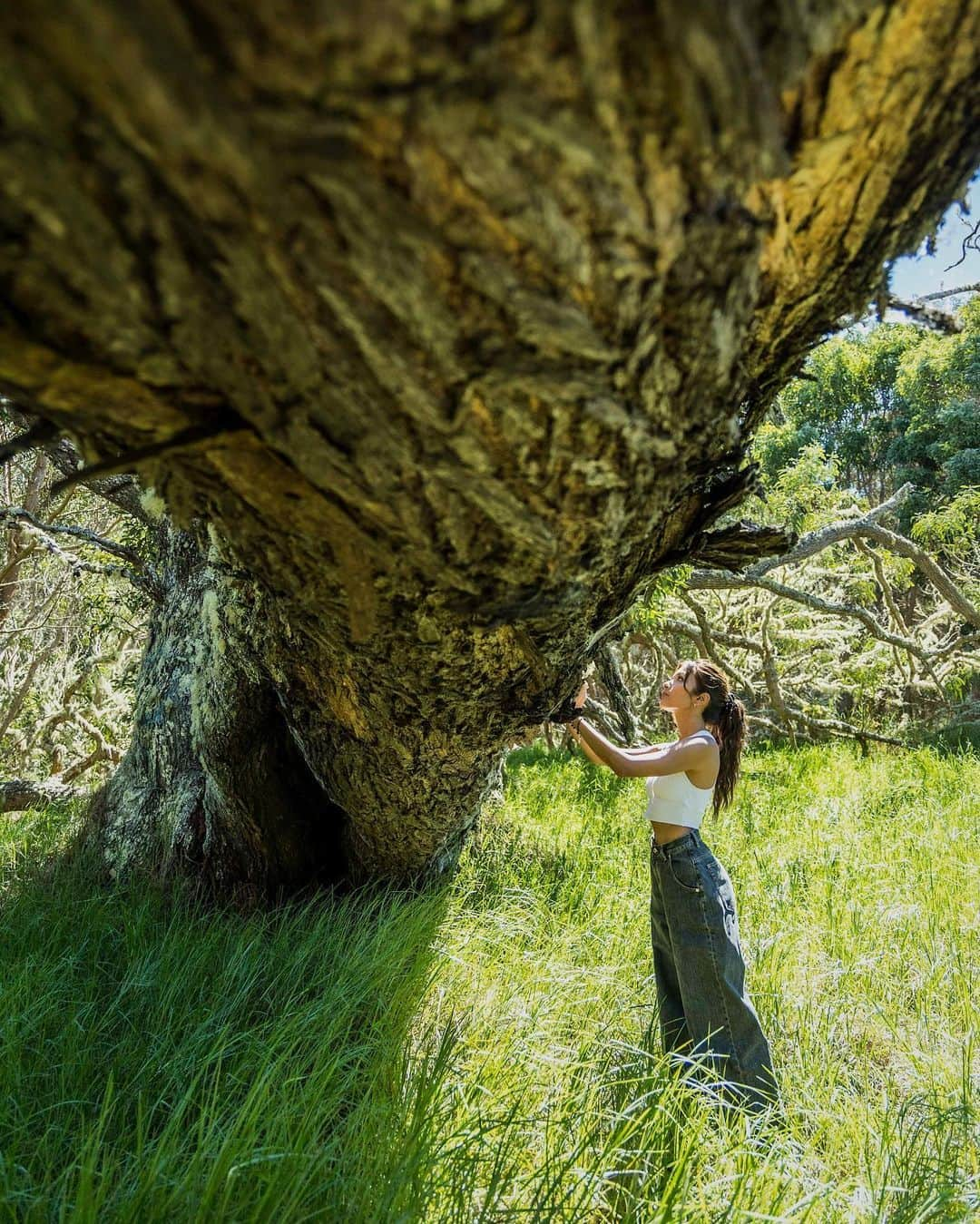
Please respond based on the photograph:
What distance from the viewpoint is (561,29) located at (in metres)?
0.73

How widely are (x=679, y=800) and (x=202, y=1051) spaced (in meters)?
1.79

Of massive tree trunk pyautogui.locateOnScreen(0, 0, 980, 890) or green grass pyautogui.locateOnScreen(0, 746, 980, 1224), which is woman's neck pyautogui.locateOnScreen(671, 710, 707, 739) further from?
massive tree trunk pyautogui.locateOnScreen(0, 0, 980, 890)

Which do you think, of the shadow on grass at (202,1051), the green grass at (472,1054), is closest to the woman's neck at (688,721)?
the green grass at (472,1054)

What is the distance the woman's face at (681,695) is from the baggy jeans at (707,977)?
0.49 metres

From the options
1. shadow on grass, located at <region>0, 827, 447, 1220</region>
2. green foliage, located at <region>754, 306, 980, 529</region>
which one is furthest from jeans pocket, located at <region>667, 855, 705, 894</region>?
green foliage, located at <region>754, 306, 980, 529</region>

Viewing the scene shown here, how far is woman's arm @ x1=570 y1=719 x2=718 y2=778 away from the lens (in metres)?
2.93

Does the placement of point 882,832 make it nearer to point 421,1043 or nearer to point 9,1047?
point 421,1043

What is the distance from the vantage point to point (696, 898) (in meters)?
2.81

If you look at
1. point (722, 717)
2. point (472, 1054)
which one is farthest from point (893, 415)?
point (472, 1054)

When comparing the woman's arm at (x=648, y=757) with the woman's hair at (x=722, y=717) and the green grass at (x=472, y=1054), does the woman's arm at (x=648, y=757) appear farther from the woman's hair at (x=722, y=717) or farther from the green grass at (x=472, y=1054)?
the green grass at (x=472, y=1054)

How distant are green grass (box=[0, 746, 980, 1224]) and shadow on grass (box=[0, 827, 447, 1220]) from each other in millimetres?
10

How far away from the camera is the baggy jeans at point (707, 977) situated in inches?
105

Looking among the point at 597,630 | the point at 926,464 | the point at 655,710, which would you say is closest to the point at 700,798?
the point at 597,630

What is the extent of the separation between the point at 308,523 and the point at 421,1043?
82.1 inches
